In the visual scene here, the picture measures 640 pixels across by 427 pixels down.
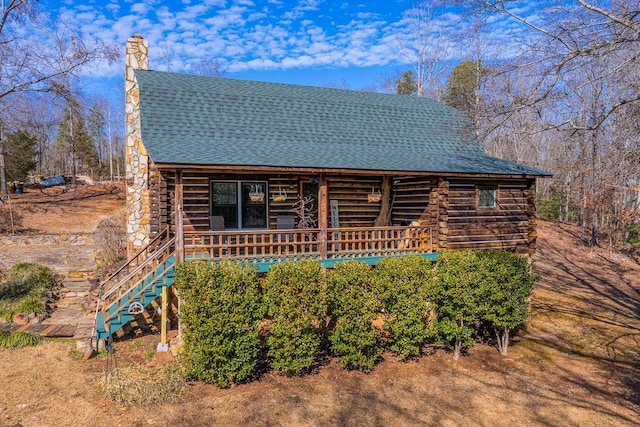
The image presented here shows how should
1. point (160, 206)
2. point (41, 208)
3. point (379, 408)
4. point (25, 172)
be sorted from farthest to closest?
point (25, 172) < point (41, 208) < point (160, 206) < point (379, 408)

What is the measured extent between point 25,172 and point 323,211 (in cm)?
2837

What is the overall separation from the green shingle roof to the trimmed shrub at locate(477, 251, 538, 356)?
2.91 metres

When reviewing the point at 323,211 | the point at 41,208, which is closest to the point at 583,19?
the point at 323,211

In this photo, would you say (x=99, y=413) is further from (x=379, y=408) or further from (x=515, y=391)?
(x=515, y=391)

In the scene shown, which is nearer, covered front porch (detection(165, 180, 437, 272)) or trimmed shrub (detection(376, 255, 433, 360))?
trimmed shrub (detection(376, 255, 433, 360))

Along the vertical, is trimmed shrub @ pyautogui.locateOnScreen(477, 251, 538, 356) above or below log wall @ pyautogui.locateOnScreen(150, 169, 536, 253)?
below

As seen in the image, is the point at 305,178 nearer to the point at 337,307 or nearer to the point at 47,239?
the point at 337,307

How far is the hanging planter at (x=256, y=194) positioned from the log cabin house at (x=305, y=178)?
0.04 metres

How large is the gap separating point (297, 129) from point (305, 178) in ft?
4.89

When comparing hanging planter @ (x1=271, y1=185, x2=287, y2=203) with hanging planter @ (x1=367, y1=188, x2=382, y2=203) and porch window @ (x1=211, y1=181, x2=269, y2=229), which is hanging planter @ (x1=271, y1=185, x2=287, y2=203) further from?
hanging planter @ (x1=367, y1=188, x2=382, y2=203)

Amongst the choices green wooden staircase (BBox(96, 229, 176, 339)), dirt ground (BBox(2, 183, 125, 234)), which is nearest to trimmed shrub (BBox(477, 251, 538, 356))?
green wooden staircase (BBox(96, 229, 176, 339))

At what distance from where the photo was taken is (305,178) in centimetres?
1255

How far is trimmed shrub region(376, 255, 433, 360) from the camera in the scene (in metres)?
8.38

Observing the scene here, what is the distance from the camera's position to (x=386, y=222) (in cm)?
1349
